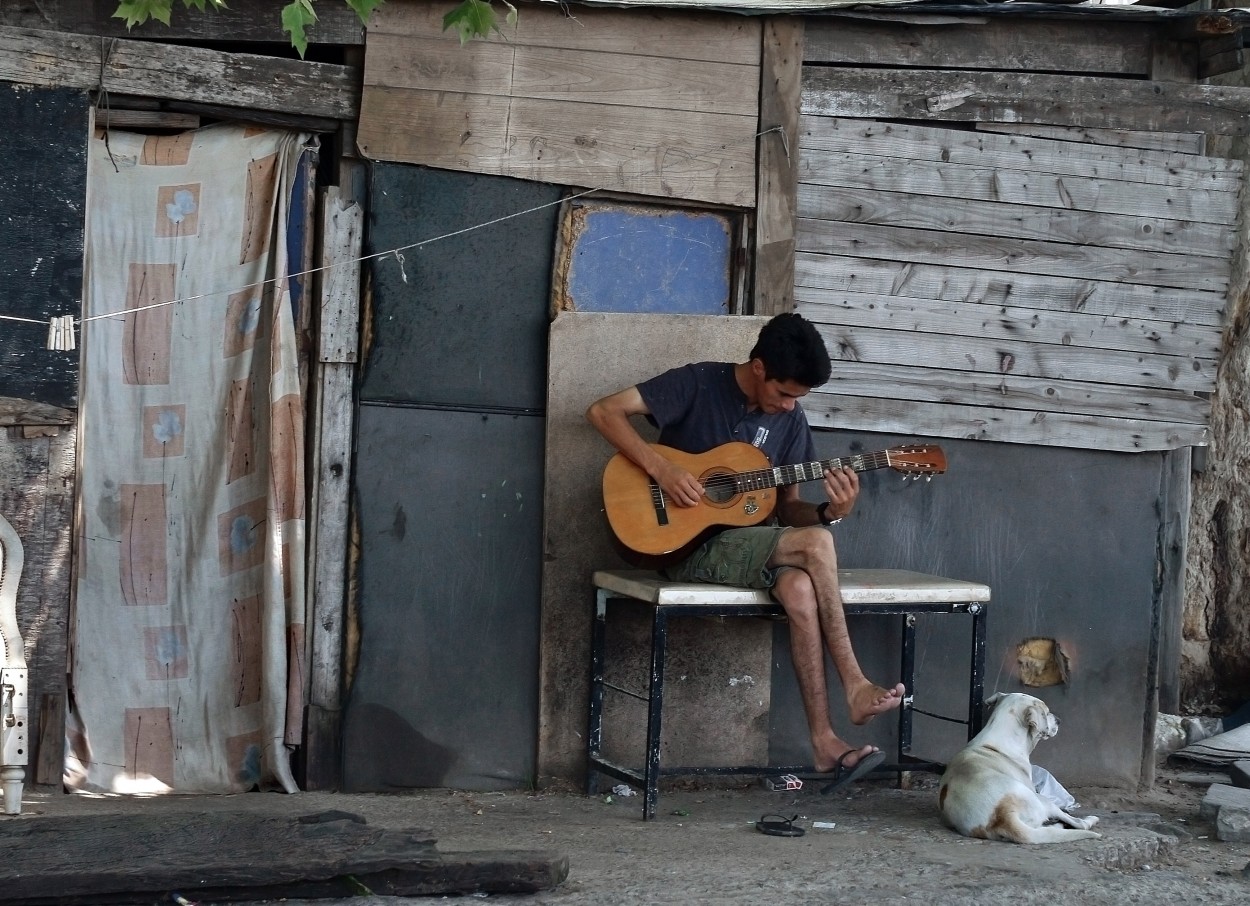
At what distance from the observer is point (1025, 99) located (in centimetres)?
587

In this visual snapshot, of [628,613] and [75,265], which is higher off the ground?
[75,265]

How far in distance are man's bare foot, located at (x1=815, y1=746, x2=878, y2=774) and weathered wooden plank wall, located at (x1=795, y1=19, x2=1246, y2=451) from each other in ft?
4.77

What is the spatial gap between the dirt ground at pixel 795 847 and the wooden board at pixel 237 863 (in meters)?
0.07

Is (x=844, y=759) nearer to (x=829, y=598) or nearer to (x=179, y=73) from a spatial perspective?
(x=829, y=598)

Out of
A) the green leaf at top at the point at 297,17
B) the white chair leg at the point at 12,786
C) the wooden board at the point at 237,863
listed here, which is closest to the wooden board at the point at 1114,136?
the green leaf at top at the point at 297,17

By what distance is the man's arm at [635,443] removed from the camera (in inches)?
200

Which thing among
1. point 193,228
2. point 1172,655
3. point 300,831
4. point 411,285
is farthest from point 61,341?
point 1172,655

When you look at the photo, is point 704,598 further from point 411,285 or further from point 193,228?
point 193,228

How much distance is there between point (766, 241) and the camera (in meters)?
5.68

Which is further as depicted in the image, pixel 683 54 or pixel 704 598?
pixel 683 54

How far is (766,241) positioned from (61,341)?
8.93ft

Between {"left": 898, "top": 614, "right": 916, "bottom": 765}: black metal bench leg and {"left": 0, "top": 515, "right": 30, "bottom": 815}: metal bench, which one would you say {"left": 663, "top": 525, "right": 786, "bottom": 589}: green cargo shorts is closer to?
{"left": 898, "top": 614, "right": 916, "bottom": 765}: black metal bench leg

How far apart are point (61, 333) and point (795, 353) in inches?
105

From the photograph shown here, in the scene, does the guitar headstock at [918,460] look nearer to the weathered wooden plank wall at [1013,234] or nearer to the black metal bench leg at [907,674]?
the weathered wooden plank wall at [1013,234]
